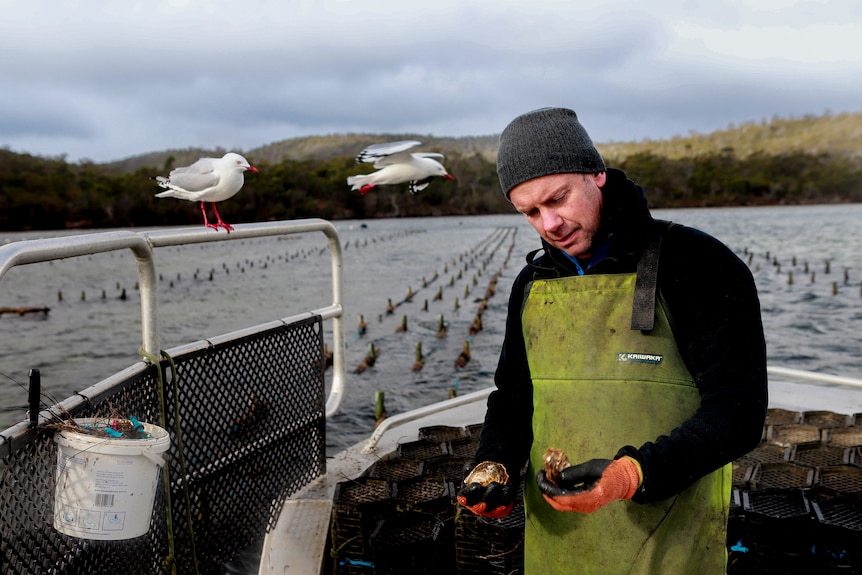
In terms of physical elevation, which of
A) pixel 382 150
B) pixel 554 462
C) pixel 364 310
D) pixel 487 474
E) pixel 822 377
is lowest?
pixel 364 310

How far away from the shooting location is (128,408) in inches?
112

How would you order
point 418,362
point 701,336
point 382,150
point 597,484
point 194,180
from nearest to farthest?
1. point 597,484
2. point 701,336
3. point 194,180
4. point 382,150
5. point 418,362

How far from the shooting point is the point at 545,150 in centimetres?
222

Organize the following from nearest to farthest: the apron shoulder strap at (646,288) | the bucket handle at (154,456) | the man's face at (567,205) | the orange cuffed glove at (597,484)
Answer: the orange cuffed glove at (597,484), the apron shoulder strap at (646,288), the man's face at (567,205), the bucket handle at (154,456)

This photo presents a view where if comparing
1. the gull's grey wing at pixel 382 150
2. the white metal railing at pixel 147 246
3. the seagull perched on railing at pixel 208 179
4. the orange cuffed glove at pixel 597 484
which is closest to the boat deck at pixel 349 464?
the white metal railing at pixel 147 246

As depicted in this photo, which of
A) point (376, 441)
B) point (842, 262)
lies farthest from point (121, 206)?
point (376, 441)

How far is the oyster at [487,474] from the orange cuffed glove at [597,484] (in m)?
0.47

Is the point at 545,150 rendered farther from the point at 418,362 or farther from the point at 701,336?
the point at 418,362

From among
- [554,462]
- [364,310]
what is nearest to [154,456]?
[554,462]

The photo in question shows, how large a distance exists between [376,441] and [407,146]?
2.35m

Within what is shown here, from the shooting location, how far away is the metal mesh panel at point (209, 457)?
231 cm

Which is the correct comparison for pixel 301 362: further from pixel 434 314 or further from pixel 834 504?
pixel 434 314

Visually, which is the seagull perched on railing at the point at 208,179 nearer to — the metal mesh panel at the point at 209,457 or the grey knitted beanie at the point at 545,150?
the metal mesh panel at the point at 209,457

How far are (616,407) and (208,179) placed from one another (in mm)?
3345
